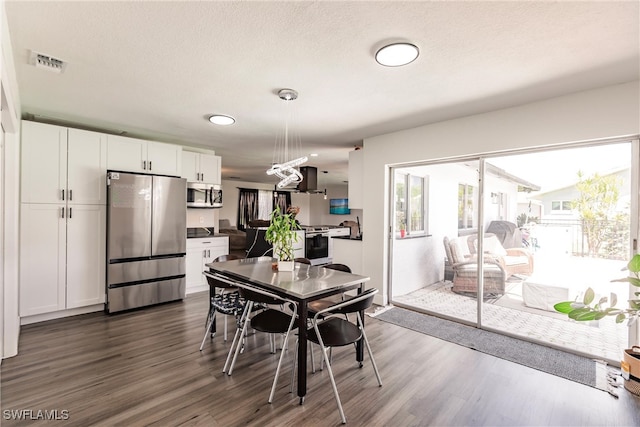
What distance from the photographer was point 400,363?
2611mm

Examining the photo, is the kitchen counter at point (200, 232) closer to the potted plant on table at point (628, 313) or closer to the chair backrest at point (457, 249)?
the chair backrest at point (457, 249)

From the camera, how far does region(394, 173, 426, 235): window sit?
176 inches

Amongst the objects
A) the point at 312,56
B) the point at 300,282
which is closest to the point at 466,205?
the point at 300,282

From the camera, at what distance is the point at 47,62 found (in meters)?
2.24

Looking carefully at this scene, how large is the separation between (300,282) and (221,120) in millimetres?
2322

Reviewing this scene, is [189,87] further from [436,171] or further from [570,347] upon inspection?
[570,347]

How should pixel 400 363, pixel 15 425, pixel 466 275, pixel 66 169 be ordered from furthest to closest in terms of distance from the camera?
1. pixel 466 275
2. pixel 66 169
3. pixel 400 363
4. pixel 15 425

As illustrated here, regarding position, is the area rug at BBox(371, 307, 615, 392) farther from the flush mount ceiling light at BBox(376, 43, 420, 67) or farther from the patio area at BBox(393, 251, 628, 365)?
the flush mount ceiling light at BBox(376, 43, 420, 67)

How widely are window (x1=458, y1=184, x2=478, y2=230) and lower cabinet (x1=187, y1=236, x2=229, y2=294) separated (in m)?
3.80

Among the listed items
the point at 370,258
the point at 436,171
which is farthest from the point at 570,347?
the point at 436,171

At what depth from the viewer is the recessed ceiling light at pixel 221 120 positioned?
3494 millimetres

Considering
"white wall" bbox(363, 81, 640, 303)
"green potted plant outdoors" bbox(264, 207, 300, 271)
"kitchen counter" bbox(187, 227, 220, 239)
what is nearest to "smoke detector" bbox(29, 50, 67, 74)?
"green potted plant outdoors" bbox(264, 207, 300, 271)

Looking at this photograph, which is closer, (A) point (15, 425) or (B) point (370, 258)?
(A) point (15, 425)

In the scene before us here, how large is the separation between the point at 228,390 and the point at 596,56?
353cm
